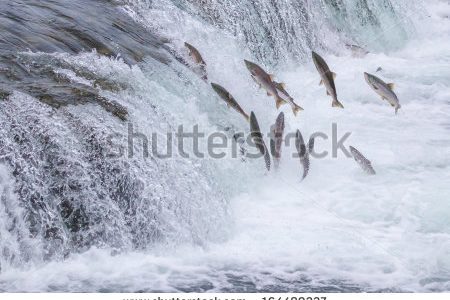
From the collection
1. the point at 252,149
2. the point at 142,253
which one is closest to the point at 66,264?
the point at 142,253

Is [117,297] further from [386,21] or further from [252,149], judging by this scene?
[386,21]

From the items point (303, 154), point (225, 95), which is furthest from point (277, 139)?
point (225, 95)

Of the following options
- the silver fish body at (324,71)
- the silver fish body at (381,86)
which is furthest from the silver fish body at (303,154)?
the silver fish body at (381,86)

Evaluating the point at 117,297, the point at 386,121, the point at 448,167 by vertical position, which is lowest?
the point at 117,297

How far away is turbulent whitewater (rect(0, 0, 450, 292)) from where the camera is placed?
13.8ft

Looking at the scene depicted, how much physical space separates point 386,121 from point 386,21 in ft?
14.7

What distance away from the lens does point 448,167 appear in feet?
20.5

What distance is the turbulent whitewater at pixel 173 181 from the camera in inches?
166

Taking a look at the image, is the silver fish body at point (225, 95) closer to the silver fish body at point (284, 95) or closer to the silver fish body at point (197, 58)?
the silver fish body at point (284, 95)

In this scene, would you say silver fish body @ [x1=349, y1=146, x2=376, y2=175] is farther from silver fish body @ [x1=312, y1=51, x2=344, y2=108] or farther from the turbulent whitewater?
silver fish body @ [x1=312, y1=51, x2=344, y2=108]

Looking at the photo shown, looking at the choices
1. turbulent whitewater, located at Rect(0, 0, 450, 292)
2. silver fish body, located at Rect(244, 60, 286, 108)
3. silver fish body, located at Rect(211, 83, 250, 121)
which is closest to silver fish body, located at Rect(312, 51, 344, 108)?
silver fish body, located at Rect(244, 60, 286, 108)

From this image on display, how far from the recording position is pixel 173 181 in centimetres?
481

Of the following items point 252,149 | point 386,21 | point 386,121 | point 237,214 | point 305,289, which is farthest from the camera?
point 386,21

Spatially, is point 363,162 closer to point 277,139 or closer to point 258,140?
point 277,139
